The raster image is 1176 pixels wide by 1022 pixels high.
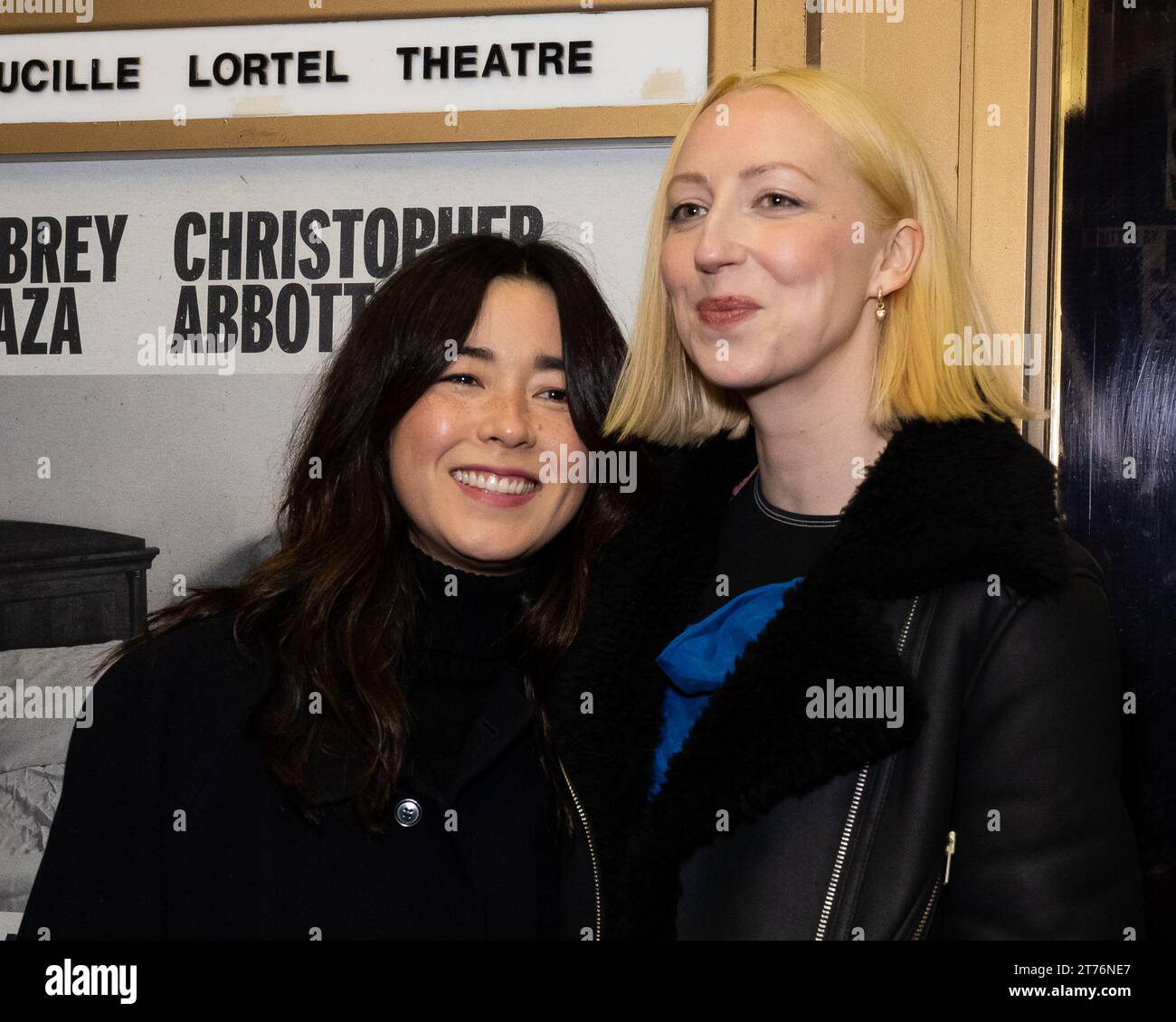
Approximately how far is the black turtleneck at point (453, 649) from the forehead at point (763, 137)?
581 millimetres

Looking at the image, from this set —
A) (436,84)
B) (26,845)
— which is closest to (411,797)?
(26,845)

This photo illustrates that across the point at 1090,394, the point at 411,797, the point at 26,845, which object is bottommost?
the point at 26,845

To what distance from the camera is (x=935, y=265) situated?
4.76 ft

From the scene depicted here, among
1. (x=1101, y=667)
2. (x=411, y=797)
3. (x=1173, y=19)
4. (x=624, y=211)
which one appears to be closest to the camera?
(x=1101, y=667)

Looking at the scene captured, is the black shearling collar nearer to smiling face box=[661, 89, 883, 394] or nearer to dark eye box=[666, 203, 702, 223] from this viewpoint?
smiling face box=[661, 89, 883, 394]

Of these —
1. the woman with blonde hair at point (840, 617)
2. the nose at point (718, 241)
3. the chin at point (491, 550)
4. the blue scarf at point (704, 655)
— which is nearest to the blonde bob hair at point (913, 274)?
the woman with blonde hair at point (840, 617)

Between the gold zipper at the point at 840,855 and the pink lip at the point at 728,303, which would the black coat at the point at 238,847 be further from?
the pink lip at the point at 728,303

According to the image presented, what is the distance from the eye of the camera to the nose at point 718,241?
1.39 metres

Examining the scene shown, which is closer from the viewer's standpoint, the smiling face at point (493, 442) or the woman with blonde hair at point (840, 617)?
the woman with blonde hair at point (840, 617)

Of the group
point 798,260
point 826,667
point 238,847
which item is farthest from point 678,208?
point 238,847

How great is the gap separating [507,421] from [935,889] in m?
0.71

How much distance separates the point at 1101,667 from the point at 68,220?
180 centimetres

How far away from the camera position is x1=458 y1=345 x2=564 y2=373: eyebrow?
4.99 feet

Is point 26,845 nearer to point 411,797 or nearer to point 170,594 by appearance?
point 170,594
